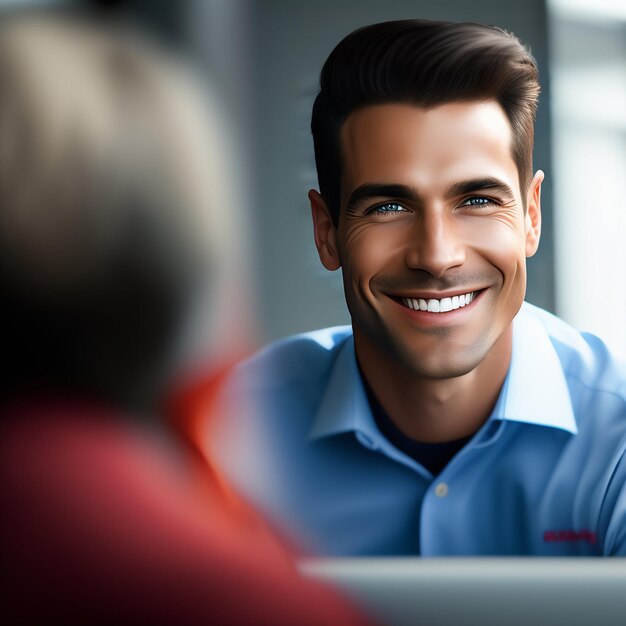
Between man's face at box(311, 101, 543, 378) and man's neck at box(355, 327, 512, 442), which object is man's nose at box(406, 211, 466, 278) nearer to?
man's face at box(311, 101, 543, 378)

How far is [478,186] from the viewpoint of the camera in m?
1.07

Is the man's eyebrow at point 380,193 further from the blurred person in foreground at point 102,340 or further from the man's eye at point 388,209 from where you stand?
the blurred person in foreground at point 102,340

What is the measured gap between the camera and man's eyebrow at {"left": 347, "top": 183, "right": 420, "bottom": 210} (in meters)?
1.07

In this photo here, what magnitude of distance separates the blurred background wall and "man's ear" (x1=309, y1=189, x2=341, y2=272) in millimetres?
11

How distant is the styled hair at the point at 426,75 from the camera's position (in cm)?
106

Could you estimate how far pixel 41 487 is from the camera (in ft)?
1.88

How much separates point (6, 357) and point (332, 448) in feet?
2.05

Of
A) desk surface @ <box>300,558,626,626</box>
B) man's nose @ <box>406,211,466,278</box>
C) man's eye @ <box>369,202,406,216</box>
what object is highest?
man's eye @ <box>369,202,406,216</box>

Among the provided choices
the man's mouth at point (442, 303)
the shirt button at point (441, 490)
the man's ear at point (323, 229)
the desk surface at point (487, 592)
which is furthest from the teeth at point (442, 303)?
the desk surface at point (487, 592)

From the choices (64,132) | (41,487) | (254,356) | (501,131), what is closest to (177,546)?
(41,487)

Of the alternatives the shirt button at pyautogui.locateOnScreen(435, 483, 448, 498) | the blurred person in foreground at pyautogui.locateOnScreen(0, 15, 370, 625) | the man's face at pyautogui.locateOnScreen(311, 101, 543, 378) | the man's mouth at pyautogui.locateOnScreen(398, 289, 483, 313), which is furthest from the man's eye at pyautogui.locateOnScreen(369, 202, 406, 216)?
the blurred person in foreground at pyautogui.locateOnScreen(0, 15, 370, 625)

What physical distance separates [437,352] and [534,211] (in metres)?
0.22

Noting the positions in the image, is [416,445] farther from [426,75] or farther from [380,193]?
[426,75]

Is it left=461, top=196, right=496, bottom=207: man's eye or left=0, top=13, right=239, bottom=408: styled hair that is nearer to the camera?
left=0, top=13, right=239, bottom=408: styled hair
